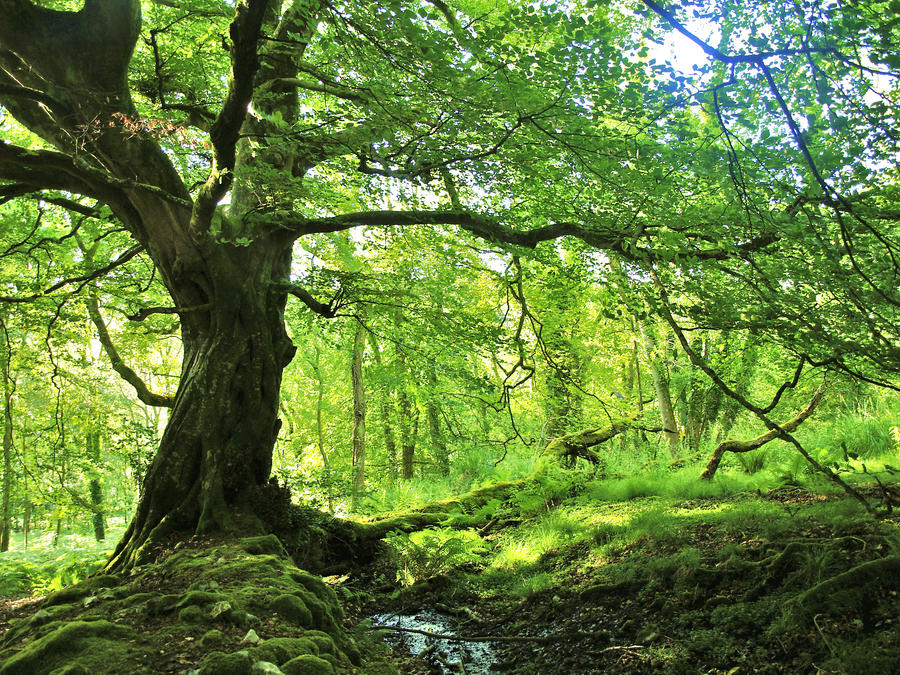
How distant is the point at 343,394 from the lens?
802 inches

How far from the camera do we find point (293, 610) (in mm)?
3395

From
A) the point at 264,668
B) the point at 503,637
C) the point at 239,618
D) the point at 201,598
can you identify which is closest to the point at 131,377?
the point at 201,598

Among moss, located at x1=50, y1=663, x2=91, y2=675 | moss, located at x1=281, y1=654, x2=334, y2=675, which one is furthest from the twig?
moss, located at x1=50, y1=663, x2=91, y2=675

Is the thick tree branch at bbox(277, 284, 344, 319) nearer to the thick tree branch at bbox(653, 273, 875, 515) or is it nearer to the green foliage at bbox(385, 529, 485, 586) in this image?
the green foliage at bbox(385, 529, 485, 586)

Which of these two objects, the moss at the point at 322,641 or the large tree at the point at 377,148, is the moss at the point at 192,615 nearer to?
the moss at the point at 322,641

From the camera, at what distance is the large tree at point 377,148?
3172mm

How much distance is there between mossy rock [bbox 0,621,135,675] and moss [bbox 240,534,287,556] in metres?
1.55

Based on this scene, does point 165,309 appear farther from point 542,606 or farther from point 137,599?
point 542,606

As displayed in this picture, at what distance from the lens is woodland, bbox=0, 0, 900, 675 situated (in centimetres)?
300

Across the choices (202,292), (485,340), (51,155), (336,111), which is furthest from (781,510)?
(51,155)

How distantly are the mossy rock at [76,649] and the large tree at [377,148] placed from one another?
81.3 inches

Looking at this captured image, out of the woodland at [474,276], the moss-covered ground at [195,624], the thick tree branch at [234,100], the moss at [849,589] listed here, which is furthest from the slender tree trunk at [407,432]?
the moss at [849,589]

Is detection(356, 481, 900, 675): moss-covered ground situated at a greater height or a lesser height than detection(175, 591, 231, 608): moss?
lesser

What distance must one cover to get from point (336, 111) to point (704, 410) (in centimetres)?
1528
